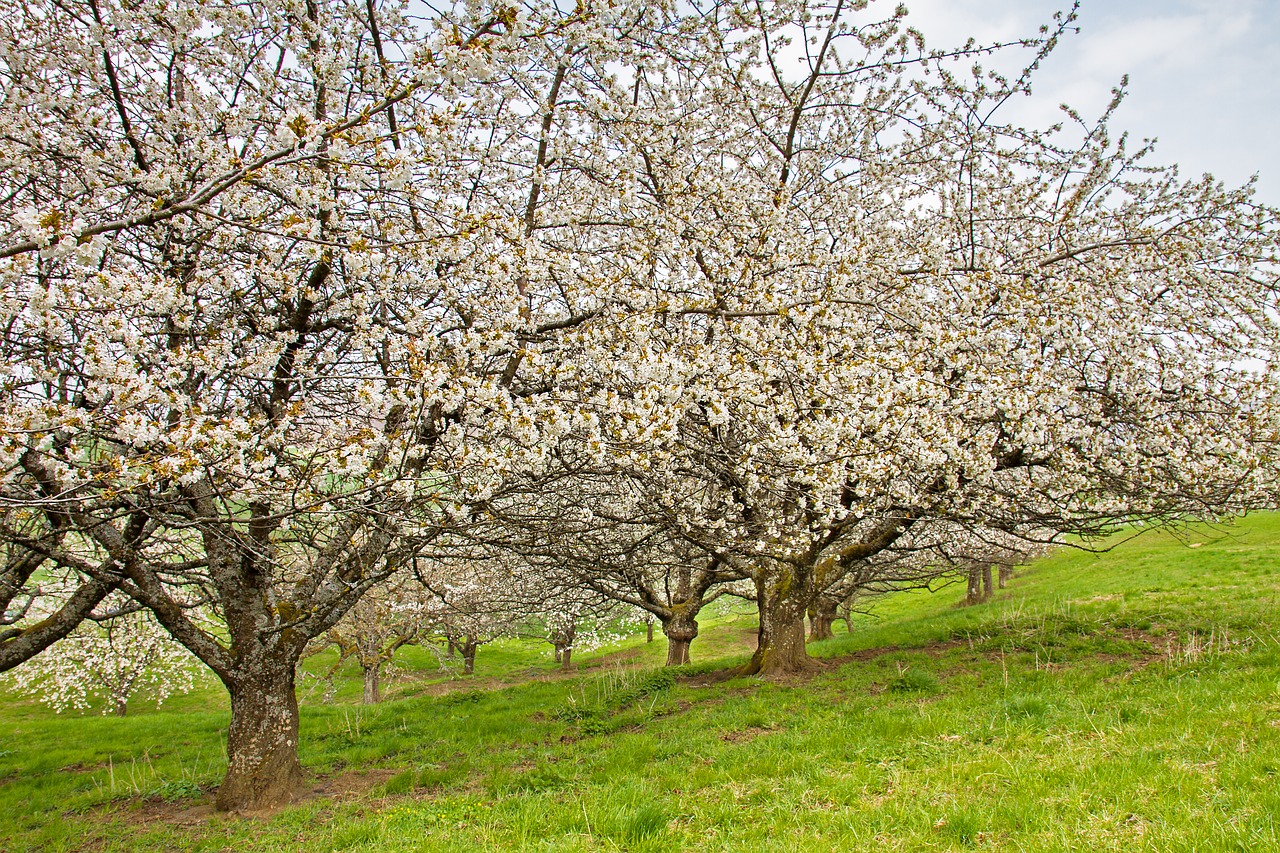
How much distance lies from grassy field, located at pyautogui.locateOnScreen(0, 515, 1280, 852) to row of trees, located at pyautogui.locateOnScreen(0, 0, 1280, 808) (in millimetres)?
1946

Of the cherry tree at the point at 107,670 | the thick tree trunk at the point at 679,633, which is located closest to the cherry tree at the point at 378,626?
the cherry tree at the point at 107,670

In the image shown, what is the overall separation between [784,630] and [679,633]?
4.29 meters

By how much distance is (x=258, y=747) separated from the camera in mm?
6980

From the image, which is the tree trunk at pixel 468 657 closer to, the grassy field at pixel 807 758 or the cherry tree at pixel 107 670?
the cherry tree at pixel 107 670

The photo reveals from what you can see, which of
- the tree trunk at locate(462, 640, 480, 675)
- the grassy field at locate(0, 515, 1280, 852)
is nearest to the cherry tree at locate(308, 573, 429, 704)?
the grassy field at locate(0, 515, 1280, 852)

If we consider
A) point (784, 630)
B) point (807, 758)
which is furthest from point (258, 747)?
point (784, 630)

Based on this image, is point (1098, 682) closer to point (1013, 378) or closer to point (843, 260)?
point (1013, 378)

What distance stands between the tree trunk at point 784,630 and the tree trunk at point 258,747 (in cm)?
748

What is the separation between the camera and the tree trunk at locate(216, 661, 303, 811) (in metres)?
6.87

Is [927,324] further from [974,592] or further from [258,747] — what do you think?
[974,592]

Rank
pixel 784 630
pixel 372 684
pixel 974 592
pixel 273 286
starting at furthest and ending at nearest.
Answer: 1. pixel 974 592
2. pixel 372 684
3. pixel 784 630
4. pixel 273 286

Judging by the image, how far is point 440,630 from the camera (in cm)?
1773

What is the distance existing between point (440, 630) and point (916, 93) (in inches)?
647

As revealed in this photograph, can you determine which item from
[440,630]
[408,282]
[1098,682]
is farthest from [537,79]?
[440,630]
